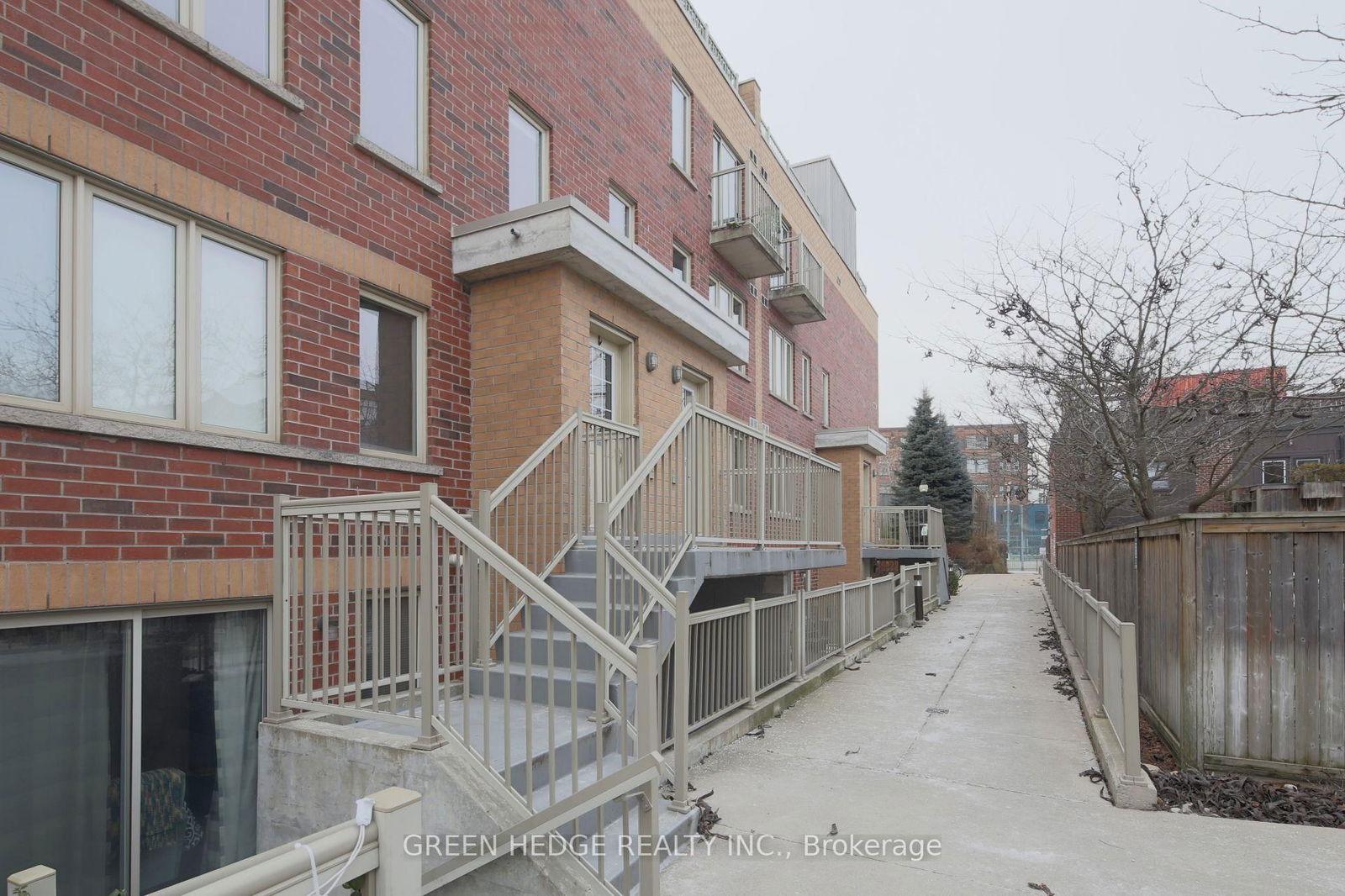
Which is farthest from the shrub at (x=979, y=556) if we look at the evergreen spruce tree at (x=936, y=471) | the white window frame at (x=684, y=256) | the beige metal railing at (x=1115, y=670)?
the beige metal railing at (x=1115, y=670)

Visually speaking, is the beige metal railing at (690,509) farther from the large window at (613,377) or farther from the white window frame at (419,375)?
the white window frame at (419,375)

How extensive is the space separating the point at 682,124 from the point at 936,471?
25624 millimetres

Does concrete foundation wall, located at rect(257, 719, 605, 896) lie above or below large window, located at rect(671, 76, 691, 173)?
below

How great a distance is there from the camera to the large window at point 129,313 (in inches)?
160

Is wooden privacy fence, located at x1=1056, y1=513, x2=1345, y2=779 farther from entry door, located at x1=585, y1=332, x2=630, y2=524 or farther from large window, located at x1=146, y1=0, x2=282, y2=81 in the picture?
large window, located at x1=146, y1=0, x2=282, y2=81

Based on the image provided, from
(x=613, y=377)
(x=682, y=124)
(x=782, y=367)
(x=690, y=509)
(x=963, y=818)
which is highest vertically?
(x=682, y=124)

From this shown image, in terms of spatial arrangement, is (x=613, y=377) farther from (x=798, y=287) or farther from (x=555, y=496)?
(x=798, y=287)

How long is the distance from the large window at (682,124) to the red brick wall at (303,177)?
2612 millimetres

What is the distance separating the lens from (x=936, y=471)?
113 ft

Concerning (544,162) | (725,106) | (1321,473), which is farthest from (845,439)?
(544,162)

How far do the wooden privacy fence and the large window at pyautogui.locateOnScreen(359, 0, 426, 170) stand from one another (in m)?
6.81

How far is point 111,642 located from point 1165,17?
7639mm

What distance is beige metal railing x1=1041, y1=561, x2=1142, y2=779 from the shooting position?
5.16 metres

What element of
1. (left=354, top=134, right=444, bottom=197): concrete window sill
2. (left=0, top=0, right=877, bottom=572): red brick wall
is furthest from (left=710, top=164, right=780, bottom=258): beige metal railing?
(left=354, top=134, right=444, bottom=197): concrete window sill
